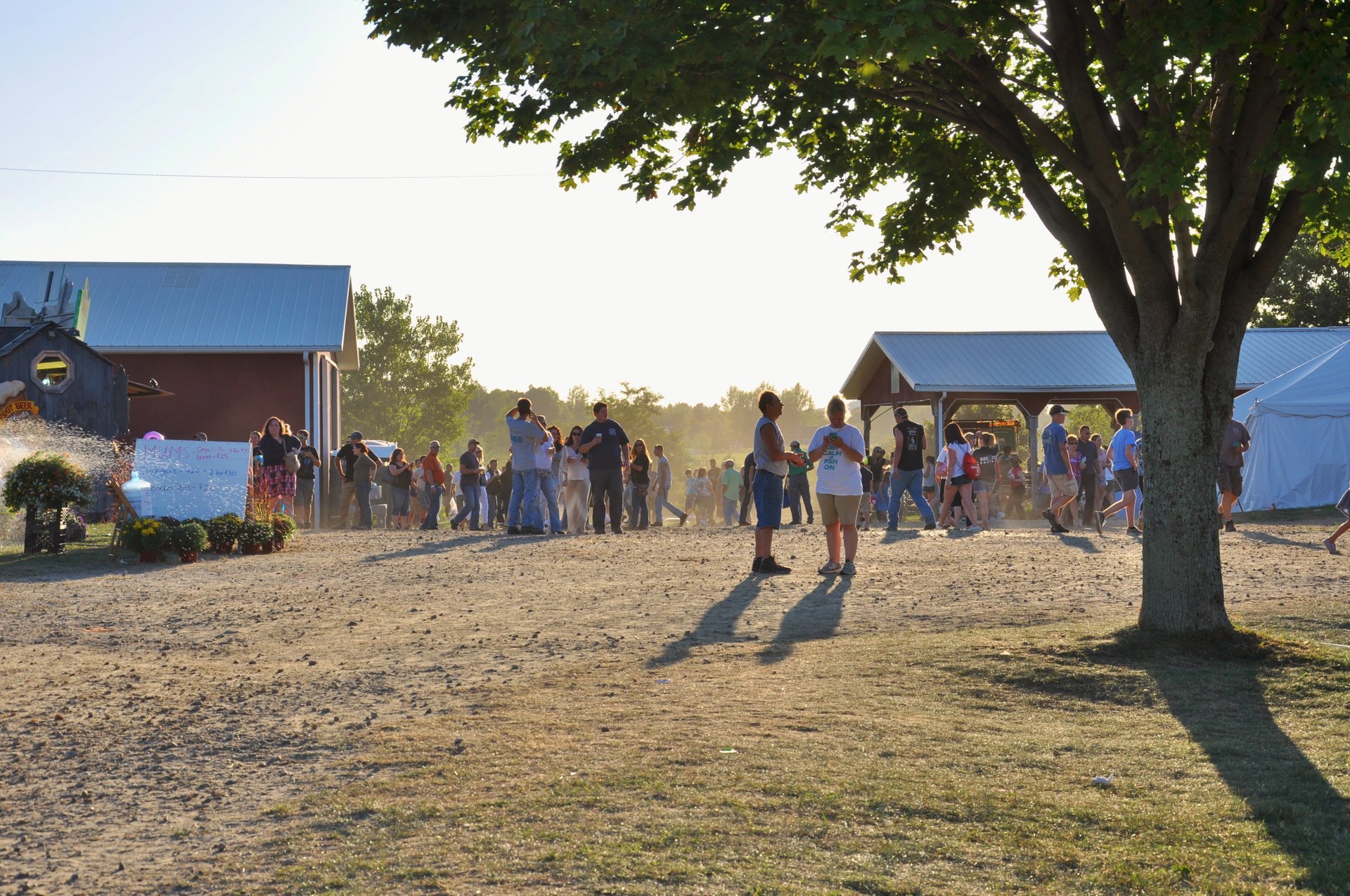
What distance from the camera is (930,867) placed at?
156 inches

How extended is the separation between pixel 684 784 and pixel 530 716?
148cm

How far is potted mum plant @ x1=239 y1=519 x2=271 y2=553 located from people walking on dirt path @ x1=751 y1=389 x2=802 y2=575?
6949mm

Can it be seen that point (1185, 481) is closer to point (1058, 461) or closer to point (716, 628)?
point (716, 628)

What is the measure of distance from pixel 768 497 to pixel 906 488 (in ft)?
24.3

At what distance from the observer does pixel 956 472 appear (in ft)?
62.0

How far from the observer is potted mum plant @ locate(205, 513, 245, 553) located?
15.6m

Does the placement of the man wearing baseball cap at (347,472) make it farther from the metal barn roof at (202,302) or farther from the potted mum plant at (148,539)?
the potted mum plant at (148,539)

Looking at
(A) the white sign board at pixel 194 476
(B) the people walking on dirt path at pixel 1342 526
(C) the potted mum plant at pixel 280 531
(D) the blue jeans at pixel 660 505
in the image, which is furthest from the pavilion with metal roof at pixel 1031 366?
(A) the white sign board at pixel 194 476

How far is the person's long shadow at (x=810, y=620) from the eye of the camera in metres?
8.00

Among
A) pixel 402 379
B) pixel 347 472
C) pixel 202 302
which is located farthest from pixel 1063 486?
pixel 402 379

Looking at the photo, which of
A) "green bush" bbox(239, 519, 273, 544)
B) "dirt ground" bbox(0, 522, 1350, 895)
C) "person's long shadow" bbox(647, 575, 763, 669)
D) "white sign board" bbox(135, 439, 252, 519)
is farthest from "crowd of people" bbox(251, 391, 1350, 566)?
"person's long shadow" bbox(647, 575, 763, 669)

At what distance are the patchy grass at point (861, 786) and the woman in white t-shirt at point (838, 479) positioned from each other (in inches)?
172

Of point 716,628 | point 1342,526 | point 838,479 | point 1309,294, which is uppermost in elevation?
point 1309,294

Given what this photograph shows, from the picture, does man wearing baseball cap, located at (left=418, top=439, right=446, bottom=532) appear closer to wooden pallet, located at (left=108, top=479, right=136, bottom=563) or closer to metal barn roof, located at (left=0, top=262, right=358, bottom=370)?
metal barn roof, located at (left=0, top=262, right=358, bottom=370)
